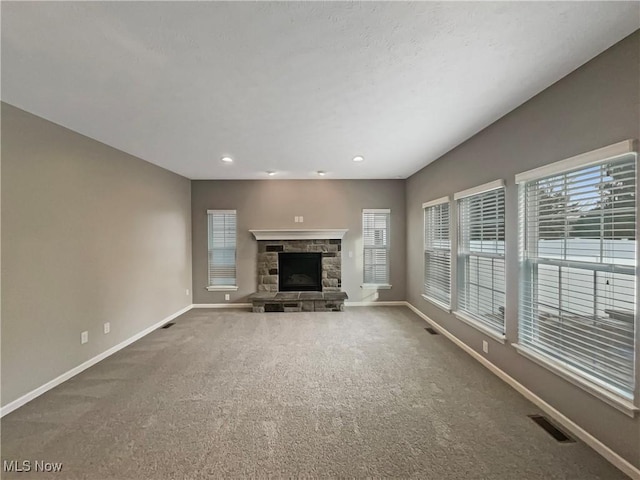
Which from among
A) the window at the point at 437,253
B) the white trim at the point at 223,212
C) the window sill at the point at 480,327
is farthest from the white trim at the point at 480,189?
the white trim at the point at 223,212

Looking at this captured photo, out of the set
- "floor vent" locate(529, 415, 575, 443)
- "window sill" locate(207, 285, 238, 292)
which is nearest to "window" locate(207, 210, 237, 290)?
"window sill" locate(207, 285, 238, 292)

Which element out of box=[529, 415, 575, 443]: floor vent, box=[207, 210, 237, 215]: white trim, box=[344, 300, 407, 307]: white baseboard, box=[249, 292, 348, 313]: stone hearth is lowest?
box=[529, 415, 575, 443]: floor vent

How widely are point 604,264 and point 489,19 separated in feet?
5.55

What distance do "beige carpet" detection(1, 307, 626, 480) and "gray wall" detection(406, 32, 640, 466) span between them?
0.22 meters

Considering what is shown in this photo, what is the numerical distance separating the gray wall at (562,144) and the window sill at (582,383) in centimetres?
5

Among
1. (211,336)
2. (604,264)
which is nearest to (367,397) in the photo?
(604,264)

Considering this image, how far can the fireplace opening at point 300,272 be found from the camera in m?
5.71

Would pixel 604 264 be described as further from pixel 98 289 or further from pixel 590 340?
pixel 98 289

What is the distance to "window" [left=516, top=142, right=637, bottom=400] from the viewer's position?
169 centimetres

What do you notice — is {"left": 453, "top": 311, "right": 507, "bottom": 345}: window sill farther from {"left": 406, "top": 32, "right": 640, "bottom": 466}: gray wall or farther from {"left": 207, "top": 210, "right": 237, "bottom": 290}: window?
{"left": 207, "top": 210, "right": 237, "bottom": 290}: window

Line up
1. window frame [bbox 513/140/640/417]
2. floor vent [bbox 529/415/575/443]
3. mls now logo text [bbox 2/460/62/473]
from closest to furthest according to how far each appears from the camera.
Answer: window frame [bbox 513/140/640/417]
mls now logo text [bbox 2/460/62/473]
floor vent [bbox 529/415/575/443]

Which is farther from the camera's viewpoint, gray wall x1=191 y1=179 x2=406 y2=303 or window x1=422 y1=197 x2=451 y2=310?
gray wall x1=191 y1=179 x2=406 y2=303

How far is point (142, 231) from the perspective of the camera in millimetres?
4090

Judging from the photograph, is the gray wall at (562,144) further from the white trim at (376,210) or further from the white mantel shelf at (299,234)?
the white mantel shelf at (299,234)
